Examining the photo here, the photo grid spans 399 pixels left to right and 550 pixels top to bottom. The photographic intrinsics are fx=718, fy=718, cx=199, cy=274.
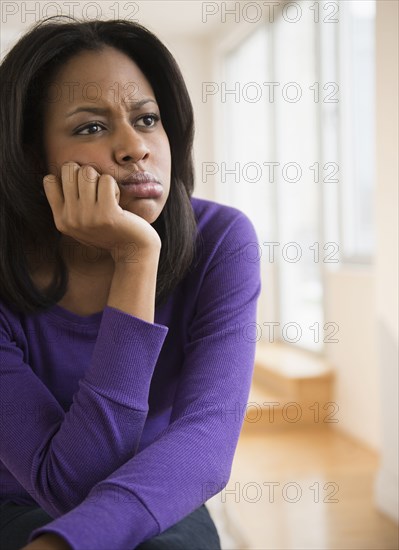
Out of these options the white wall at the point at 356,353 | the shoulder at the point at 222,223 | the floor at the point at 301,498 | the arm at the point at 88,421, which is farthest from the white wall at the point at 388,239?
the arm at the point at 88,421

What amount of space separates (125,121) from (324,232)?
3.26 meters

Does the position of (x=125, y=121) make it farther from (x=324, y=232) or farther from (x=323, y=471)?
(x=324, y=232)

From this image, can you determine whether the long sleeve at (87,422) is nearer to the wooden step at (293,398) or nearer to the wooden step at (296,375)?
the wooden step at (293,398)

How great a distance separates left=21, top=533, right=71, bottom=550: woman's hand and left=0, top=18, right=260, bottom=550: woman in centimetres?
8

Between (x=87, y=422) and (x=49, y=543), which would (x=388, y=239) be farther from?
(x=49, y=543)

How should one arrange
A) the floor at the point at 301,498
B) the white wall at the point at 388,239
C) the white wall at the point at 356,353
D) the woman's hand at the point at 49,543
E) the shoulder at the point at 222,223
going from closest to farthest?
the woman's hand at the point at 49,543
the shoulder at the point at 222,223
the floor at the point at 301,498
the white wall at the point at 388,239
the white wall at the point at 356,353

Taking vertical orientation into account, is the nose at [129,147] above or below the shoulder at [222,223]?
above

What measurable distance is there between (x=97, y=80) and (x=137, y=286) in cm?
38

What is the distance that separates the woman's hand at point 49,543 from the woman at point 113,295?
0.26ft

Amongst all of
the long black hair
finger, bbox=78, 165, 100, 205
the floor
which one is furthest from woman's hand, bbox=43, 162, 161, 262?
the floor

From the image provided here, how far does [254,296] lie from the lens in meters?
1.33

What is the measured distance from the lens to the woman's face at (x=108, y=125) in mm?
1221

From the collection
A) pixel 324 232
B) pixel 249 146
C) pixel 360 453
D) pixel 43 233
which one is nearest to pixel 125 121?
pixel 43 233

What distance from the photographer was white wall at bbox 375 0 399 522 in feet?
7.67
